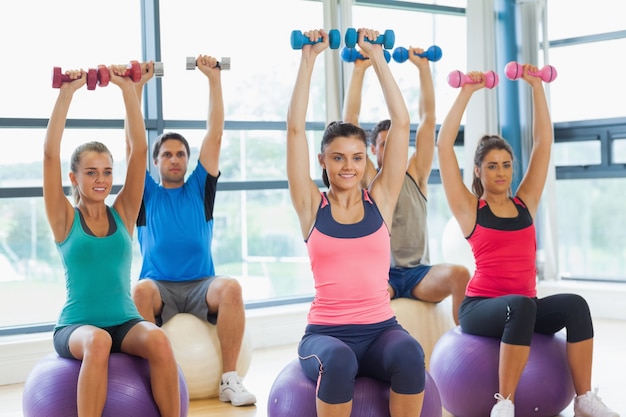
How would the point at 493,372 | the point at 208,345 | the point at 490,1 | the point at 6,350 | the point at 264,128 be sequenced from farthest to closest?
the point at 490,1
the point at 264,128
the point at 6,350
the point at 208,345
the point at 493,372

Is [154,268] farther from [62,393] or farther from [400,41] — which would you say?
[400,41]

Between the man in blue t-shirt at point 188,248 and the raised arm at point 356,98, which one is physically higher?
the raised arm at point 356,98

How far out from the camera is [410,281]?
3574mm

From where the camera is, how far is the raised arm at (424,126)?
339cm

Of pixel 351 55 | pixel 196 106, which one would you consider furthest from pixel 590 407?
pixel 196 106

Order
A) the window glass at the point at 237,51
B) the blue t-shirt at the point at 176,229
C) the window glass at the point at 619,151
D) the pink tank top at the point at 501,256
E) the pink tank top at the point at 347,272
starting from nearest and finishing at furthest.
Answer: the pink tank top at the point at 347,272
the pink tank top at the point at 501,256
the blue t-shirt at the point at 176,229
the window glass at the point at 237,51
the window glass at the point at 619,151

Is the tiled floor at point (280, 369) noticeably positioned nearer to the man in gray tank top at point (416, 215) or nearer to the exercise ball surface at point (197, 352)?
the exercise ball surface at point (197, 352)

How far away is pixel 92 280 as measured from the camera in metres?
2.63

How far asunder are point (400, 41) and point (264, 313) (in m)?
2.35

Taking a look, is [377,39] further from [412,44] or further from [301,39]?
[412,44]

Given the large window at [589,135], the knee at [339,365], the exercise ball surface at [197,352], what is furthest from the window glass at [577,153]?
the knee at [339,365]

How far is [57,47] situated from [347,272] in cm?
288

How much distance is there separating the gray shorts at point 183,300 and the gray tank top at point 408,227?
897 mm

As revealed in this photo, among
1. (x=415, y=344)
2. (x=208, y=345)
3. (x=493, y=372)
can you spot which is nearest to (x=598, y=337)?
(x=493, y=372)
